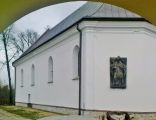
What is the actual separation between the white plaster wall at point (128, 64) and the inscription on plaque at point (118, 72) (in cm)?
22

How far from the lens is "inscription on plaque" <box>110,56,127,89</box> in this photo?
76.9ft

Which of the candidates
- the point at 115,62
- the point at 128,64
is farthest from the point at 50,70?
the point at 128,64

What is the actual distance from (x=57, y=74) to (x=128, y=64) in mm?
7120

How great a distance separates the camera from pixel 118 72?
927 inches

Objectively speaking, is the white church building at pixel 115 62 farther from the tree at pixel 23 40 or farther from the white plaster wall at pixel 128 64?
the tree at pixel 23 40

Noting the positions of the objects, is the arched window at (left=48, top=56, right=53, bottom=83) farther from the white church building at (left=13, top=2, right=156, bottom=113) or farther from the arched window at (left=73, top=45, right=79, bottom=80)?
the white church building at (left=13, top=2, right=156, bottom=113)

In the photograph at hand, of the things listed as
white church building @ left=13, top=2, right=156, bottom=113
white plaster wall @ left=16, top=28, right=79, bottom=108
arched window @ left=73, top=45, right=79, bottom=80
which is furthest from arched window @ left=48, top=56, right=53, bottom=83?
white church building @ left=13, top=2, right=156, bottom=113

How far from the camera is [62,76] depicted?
2828cm

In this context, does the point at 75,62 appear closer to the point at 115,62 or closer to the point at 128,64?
the point at 115,62

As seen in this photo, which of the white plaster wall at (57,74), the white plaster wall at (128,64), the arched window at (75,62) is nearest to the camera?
the white plaster wall at (128,64)

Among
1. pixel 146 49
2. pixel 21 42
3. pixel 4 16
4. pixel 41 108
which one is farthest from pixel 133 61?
pixel 21 42

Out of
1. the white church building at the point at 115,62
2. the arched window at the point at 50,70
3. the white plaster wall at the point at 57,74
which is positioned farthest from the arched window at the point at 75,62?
the arched window at the point at 50,70

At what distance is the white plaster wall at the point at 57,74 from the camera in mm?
26102

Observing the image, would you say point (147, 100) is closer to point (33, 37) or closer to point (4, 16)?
point (4, 16)
